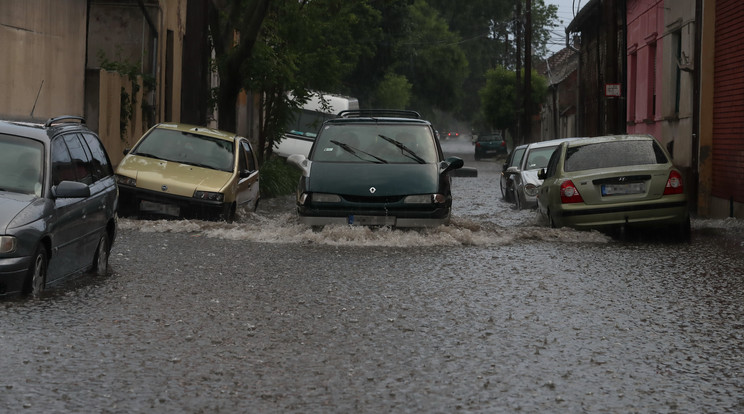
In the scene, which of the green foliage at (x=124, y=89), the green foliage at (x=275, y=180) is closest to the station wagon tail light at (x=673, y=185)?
the green foliage at (x=275, y=180)

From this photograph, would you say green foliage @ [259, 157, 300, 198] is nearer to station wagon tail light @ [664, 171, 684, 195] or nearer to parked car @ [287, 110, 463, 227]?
parked car @ [287, 110, 463, 227]

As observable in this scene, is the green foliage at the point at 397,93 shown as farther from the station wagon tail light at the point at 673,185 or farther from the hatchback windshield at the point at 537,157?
the station wagon tail light at the point at 673,185

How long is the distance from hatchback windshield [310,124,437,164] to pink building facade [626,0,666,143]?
42.6ft

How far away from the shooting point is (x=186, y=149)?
60.0 ft

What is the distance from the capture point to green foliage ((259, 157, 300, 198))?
2717 centimetres

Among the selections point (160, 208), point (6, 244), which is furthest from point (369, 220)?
point (6, 244)

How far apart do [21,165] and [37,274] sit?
115 cm

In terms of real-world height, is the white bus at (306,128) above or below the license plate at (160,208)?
above

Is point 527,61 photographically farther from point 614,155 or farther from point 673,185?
point 673,185

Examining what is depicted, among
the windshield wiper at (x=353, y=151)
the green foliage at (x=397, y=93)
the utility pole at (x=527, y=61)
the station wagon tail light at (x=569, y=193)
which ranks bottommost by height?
the station wagon tail light at (x=569, y=193)

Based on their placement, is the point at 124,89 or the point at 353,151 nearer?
the point at 353,151

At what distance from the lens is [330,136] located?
16.1 m

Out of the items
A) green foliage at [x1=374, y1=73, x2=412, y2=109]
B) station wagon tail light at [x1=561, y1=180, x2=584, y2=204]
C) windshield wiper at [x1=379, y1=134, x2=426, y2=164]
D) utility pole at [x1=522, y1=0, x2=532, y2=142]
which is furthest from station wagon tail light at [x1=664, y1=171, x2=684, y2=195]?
green foliage at [x1=374, y1=73, x2=412, y2=109]

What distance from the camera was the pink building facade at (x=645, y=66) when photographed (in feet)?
95.7
